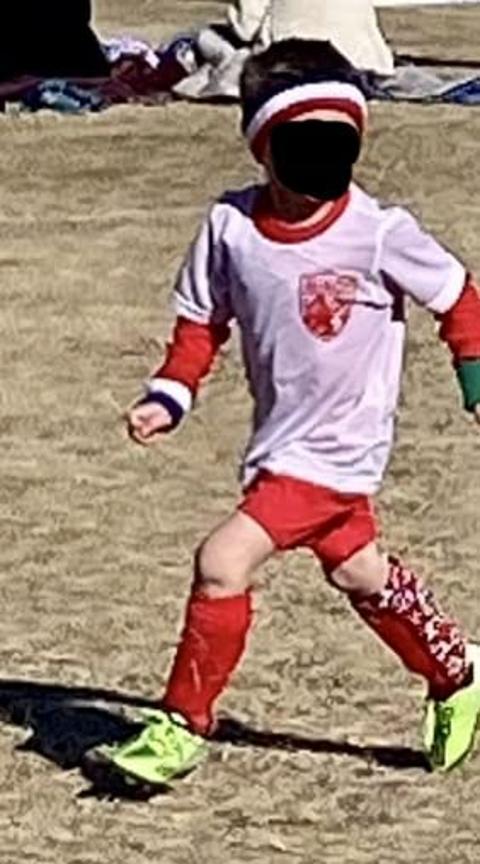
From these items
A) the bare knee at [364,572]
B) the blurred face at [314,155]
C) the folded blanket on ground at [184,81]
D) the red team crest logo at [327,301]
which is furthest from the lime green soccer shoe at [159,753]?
the folded blanket on ground at [184,81]

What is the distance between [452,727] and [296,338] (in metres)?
0.89

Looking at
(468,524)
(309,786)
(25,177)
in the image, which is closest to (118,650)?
(309,786)

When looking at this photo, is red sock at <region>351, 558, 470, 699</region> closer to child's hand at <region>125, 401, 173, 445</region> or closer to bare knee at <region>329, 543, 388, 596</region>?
bare knee at <region>329, 543, 388, 596</region>

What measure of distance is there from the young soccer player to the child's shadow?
1.09 ft

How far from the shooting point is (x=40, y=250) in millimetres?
12305

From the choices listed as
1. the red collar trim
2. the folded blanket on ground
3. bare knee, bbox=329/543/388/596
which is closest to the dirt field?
bare knee, bbox=329/543/388/596

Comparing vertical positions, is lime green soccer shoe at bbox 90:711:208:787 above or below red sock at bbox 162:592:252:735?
below

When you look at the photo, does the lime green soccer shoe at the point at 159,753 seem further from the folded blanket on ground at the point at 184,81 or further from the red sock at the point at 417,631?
the folded blanket on ground at the point at 184,81

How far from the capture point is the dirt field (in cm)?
579

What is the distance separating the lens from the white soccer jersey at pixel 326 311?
5.74 m

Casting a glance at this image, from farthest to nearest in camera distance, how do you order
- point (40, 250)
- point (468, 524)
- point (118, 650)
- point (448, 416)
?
point (40, 250)
point (448, 416)
point (468, 524)
point (118, 650)

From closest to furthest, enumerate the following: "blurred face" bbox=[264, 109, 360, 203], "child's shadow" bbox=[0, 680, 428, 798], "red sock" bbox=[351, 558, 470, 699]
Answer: "blurred face" bbox=[264, 109, 360, 203], "red sock" bbox=[351, 558, 470, 699], "child's shadow" bbox=[0, 680, 428, 798]

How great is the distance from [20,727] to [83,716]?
0.14 metres

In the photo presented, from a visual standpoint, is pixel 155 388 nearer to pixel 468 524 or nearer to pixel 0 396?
pixel 468 524
